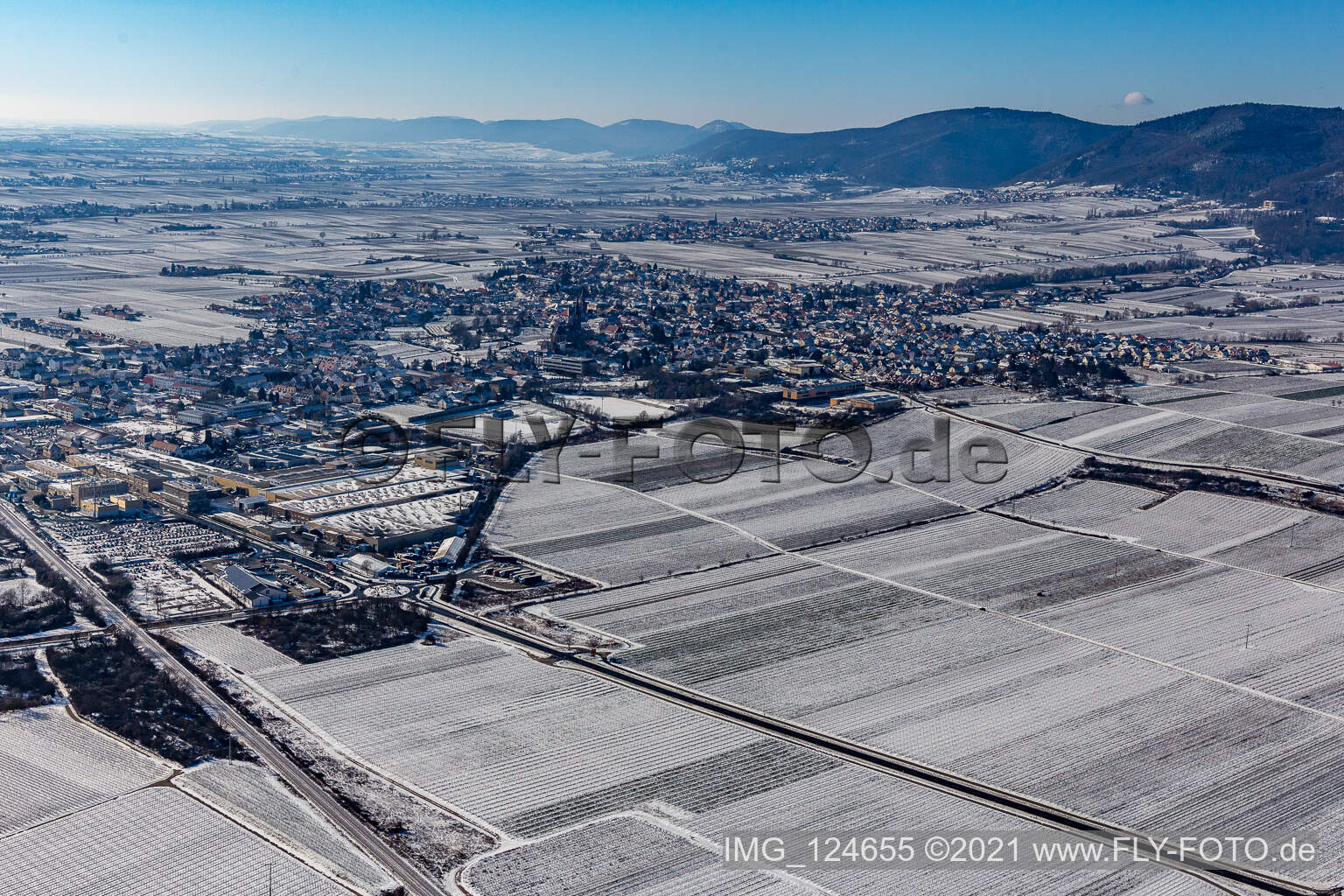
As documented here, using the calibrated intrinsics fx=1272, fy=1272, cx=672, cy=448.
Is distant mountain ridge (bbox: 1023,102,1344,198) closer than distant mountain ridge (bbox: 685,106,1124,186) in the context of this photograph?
Yes

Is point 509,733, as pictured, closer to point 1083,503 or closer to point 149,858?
point 149,858

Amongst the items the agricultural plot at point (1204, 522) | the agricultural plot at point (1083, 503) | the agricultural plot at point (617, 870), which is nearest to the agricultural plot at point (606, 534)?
the agricultural plot at point (1083, 503)

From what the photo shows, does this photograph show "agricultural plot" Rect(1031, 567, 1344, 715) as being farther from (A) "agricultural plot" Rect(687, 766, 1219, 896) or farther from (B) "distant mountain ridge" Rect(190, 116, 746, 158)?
(B) "distant mountain ridge" Rect(190, 116, 746, 158)

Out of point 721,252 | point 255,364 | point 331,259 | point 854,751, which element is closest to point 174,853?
point 854,751

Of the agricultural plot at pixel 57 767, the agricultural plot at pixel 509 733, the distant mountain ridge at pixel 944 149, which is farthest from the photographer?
the distant mountain ridge at pixel 944 149

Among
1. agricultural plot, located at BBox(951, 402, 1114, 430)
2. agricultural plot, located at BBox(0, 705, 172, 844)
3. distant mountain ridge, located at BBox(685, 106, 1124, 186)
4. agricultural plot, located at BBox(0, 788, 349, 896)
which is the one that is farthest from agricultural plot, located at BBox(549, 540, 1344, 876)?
distant mountain ridge, located at BBox(685, 106, 1124, 186)

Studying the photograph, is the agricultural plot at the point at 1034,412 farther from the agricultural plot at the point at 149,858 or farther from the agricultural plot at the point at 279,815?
the agricultural plot at the point at 149,858
